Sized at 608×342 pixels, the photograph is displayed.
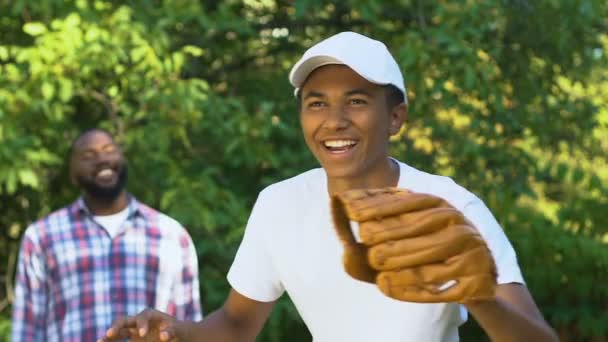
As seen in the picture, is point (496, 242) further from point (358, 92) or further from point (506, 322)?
point (358, 92)

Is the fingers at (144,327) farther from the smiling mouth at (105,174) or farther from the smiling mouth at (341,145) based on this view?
the smiling mouth at (105,174)

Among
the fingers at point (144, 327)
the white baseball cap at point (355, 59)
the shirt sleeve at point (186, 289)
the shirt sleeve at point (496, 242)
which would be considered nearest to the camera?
the shirt sleeve at point (496, 242)

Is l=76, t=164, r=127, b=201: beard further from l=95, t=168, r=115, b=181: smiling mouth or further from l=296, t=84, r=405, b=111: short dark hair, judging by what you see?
l=296, t=84, r=405, b=111: short dark hair

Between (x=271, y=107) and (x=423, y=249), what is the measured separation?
4836 mm

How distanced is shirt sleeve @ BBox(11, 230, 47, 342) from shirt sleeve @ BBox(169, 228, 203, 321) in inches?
20.6

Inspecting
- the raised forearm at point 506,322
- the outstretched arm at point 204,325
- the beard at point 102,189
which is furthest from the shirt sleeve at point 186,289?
the raised forearm at point 506,322

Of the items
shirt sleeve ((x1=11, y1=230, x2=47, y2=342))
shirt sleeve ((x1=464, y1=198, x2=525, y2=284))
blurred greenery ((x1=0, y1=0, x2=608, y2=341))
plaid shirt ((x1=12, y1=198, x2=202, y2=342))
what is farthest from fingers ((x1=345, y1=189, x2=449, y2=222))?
blurred greenery ((x1=0, y1=0, x2=608, y2=341))

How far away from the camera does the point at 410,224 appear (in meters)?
2.50

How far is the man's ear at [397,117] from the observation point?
333cm

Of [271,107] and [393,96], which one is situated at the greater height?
[393,96]

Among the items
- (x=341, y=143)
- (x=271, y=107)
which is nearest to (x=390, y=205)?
(x=341, y=143)

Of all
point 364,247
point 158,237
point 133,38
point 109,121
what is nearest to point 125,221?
point 158,237

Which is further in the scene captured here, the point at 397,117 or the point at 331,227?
the point at 397,117

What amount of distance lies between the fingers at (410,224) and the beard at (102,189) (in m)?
3.14
